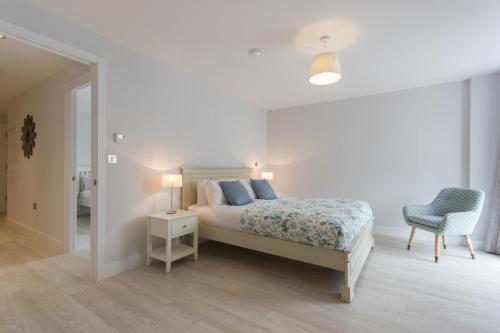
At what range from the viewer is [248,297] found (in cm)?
221

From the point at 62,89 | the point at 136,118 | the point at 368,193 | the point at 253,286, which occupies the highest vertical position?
the point at 62,89

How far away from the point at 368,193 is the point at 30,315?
485cm

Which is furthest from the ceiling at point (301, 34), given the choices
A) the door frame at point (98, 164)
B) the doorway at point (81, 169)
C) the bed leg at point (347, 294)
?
the bed leg at point (347, 294)

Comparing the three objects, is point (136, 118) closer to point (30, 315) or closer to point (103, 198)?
point (103, 198)

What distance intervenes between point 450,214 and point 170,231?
3480mm

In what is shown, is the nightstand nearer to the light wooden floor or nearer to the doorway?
the light wooden floor

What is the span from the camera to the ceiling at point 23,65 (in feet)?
8.97

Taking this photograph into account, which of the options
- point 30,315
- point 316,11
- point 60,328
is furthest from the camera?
point 316,11

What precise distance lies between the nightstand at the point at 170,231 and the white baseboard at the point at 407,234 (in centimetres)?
334

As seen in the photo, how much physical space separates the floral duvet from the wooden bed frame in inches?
2.3

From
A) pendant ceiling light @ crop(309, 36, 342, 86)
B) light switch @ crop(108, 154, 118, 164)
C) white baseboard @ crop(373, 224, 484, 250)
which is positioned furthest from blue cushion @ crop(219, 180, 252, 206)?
white baseboard @ crop(373, 224, 484, 250)

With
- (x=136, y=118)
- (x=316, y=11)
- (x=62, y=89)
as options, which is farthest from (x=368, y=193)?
(x=62, y=89)

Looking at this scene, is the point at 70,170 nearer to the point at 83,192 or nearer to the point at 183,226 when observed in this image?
the point at 183,226

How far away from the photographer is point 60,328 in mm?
1746
